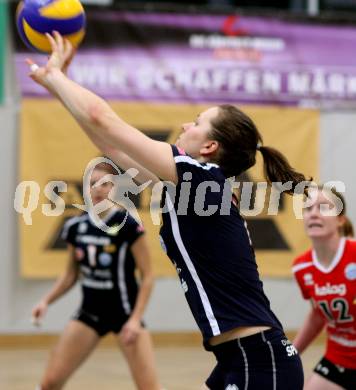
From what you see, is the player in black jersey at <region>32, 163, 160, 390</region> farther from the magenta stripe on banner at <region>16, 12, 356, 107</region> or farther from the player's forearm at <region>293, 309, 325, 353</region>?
the magenta stripe on banner at <region>16, 12, 356, 107</region>

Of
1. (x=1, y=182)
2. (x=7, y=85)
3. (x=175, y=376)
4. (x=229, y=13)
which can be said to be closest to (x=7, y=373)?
(x=175, y=376)

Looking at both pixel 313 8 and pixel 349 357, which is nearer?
pixel 349 357

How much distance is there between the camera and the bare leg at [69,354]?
18.6 feet

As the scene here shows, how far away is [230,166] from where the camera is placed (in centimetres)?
339

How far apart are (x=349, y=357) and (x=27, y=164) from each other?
5.98m

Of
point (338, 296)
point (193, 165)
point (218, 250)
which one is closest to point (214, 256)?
point (218, 250)

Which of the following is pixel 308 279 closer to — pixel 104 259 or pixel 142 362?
pixel 142 362

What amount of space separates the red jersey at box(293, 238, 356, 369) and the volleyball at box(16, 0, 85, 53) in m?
2.26

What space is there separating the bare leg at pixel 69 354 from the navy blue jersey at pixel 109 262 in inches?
8.2

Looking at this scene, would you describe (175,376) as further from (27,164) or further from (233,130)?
(233,130)

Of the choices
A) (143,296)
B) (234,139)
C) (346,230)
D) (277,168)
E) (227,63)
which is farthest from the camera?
(227,63)

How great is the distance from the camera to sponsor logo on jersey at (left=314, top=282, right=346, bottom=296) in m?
5.07

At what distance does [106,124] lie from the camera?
9.98ft

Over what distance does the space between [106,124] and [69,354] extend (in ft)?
9.98
